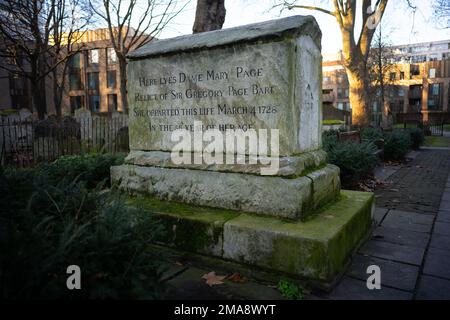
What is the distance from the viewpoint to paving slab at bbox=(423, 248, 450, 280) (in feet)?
8.85

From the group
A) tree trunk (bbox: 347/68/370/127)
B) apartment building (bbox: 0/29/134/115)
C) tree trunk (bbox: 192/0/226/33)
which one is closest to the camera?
tree trunk (bbox: 192/0/226/33)

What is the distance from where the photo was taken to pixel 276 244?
2.54 meters

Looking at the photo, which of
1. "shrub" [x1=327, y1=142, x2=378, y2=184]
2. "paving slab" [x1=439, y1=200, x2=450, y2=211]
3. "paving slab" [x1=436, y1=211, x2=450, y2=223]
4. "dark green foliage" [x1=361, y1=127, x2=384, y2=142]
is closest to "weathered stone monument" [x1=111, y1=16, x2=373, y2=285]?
"paving slab" [x1=436, y1=211, x2=450, y2=223]

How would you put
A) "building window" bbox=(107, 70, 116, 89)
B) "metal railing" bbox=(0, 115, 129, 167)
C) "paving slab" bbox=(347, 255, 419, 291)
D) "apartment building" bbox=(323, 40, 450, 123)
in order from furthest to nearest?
"apartment building" bbox=(323, 40, 450, 123)
"building window" bbox=(107, 70, 116, 89)
"metal railing" bbox=(0, 115, 129, 167)
"paving slab" bbox=(347, 255, 419, 291)

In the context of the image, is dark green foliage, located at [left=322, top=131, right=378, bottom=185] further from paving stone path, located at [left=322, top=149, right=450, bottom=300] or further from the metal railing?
the metal railing

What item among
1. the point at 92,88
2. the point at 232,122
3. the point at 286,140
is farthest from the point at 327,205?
the point at 92,88

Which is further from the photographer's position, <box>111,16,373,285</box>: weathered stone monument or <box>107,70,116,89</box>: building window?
<box>107,70,116,89</box>: building window

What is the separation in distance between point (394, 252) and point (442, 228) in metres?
1.21

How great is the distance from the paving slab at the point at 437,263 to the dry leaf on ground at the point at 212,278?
170 centimetres

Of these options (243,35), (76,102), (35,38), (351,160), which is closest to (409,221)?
(351,160)

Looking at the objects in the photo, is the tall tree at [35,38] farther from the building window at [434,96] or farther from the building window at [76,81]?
the building window at [434,96]

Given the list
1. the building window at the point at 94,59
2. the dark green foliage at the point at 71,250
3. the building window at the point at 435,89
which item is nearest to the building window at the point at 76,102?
the building window at the point at 94,59

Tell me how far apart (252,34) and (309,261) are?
6.59 ft

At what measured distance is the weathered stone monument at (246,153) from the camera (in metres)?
2.66
